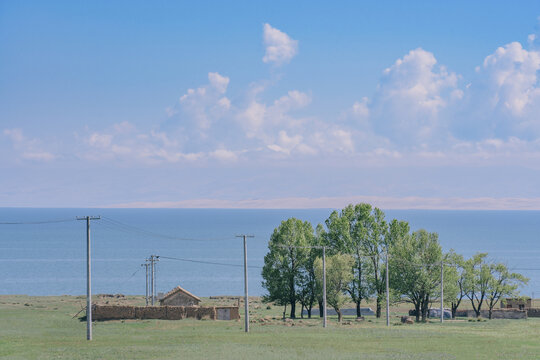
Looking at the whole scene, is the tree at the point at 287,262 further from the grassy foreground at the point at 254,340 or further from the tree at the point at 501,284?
the tree at the point at 501,284

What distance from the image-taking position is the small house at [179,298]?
8256 centimetres

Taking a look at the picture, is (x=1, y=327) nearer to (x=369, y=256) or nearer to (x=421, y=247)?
(x=369, y=256)

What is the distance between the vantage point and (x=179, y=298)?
8269cm

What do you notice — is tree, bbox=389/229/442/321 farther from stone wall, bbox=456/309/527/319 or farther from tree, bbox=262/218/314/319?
stone wall, bbox=456/309/527/319

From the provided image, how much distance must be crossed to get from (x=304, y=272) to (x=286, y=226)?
6478mm

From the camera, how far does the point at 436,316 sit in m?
105

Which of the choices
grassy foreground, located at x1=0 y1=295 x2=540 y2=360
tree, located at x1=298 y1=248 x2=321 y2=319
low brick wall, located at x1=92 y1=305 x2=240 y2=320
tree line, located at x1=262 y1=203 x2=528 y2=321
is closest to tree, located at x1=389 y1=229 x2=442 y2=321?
tree line, located at x1=262 y1=203 x2=528 y2=321

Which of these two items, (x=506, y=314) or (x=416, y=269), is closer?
(x=416, y=269)

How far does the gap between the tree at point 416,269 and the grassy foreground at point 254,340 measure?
Result: 1508 cm

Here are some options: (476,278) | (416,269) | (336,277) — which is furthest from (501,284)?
(336,277)

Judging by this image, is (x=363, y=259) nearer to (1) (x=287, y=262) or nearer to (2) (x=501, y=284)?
(1) (x=287, y=262)

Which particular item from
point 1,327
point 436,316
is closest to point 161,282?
point 436,316

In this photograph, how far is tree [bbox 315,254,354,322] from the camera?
84.8m

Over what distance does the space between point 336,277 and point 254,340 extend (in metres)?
28.0
